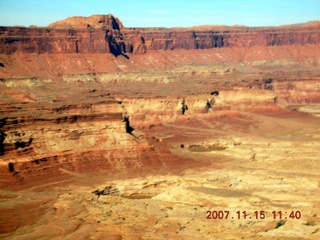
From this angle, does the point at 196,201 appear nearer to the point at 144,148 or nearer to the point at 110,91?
the point at 144,148

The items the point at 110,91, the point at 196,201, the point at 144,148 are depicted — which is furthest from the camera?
the point at 110,91

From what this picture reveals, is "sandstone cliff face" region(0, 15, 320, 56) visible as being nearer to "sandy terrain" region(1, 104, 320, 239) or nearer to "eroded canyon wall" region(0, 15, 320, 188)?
"eroded canyon wall" region(0, 15, 320, 188)

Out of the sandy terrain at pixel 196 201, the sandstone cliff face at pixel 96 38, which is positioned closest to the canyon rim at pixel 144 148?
the sandy terrain at pixel 196 201

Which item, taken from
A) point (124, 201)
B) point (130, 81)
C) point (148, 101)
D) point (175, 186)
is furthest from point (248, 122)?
point (124, 201)

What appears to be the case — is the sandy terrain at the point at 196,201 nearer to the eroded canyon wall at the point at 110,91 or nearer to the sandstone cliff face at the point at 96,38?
the eroded canyon wall at the point at 110,91

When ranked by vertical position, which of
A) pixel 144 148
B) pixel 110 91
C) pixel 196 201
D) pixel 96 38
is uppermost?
pixel 96 38

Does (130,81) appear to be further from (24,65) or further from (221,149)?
(221,149)

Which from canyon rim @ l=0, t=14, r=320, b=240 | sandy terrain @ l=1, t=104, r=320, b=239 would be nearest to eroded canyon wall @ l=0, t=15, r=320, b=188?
canyon rim @ l=0, t=14, r=320, b=240

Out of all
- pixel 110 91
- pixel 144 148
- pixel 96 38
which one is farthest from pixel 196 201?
pixel 96 38
